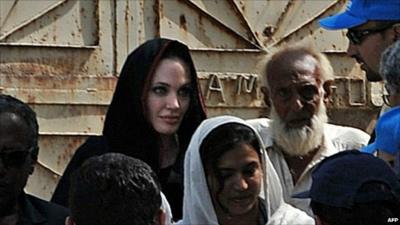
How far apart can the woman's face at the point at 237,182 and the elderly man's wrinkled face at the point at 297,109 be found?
649mm

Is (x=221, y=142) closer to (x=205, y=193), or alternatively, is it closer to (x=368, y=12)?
(x=205, y=193)

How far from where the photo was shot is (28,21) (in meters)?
7.34

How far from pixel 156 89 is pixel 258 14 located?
2230mm

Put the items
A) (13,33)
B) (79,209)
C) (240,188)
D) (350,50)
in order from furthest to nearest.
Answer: (13,33)
(350,50)
(240,188)
(79,209)

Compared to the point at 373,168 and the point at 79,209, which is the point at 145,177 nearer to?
the point at 79,209

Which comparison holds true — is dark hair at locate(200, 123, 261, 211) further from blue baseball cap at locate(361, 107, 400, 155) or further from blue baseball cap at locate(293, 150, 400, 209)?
blue baseball cap at locate(293, 150, 400, 209)

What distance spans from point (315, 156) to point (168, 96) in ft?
2.21

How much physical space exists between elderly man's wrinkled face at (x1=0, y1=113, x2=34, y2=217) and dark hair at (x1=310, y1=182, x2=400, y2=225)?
133 cm

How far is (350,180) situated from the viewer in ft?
11.4

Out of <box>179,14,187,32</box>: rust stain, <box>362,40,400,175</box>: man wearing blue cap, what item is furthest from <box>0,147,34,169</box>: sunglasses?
<box>179,14,187,32</box>: rust stain

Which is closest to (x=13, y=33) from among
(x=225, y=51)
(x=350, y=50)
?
(x=225, y=51)

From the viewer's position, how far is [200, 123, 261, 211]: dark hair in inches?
193

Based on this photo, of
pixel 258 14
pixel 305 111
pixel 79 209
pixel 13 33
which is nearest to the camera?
pixel 79 209

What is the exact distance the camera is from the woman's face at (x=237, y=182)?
4.85m
